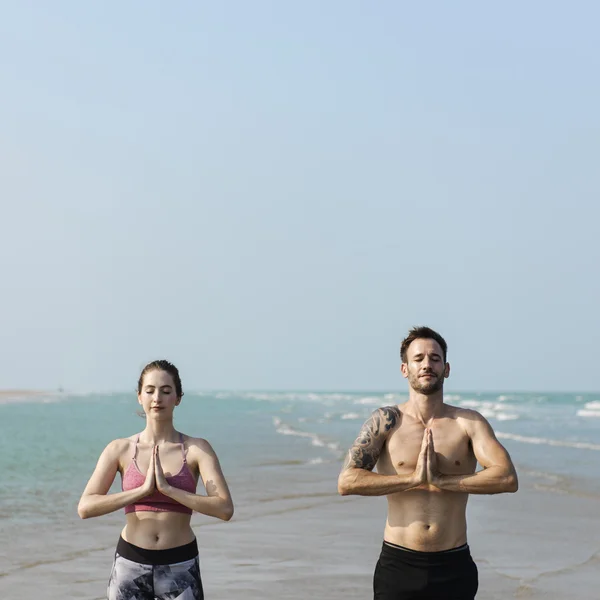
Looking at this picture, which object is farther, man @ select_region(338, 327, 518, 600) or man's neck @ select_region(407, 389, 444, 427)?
man's neck @ select_region(407, 389, 444, 427)

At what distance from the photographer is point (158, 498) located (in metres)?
5.44

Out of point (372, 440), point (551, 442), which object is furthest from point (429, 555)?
point (551, 442)

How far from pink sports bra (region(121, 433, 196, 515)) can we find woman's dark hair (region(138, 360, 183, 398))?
0.40m

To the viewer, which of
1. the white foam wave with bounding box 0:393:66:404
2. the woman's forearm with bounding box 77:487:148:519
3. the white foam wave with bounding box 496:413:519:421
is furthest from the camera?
the white foam wave with bounding box 0:393:66:404

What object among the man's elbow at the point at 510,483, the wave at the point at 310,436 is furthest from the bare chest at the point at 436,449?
the wave at the point at 310,436

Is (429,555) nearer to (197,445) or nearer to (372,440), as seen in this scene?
(372,440)

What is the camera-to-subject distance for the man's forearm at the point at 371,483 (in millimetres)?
5352

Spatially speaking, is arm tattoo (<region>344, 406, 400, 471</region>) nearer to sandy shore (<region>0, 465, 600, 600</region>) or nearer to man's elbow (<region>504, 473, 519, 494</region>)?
man's elbow (<region>504, 473, 519, 494</region>)

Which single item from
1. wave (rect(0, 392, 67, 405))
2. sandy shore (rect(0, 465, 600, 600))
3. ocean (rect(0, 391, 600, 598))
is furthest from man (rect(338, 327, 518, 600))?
wave (rect(0, 392, 67, 405))

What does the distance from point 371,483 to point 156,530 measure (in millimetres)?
1259

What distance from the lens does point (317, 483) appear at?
58.9 feet

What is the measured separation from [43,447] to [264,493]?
1204cm

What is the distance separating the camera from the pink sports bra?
5.41 metres

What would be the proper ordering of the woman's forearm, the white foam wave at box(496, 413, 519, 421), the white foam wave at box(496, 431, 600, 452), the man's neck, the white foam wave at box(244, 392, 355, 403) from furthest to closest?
1. the white foam wave at box(244, 392, 355, 403)
2. the white foam wave at box(496, 413, 519, 421)
3. the white foam wave at box(496, 431, 600, 452)
4. the man's neck
5. the woman's forearm
